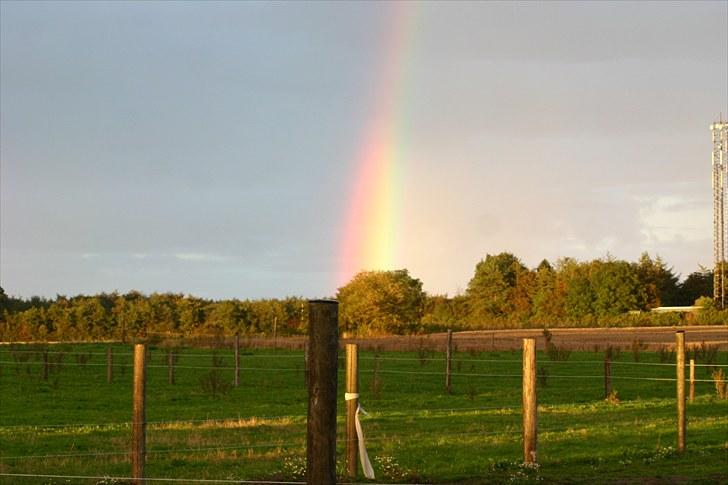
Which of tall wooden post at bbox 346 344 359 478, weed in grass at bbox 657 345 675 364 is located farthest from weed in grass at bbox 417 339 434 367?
tall wooden post at bbox 346 344 359 478

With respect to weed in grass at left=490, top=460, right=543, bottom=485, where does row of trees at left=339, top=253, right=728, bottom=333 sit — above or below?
above

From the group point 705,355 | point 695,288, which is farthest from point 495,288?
point 705,355

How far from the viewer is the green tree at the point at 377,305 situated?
77.2 m

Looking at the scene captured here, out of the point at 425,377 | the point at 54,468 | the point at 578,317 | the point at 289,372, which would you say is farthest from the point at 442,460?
the point at 578,317

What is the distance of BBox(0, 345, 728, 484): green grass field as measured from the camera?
12656 mm

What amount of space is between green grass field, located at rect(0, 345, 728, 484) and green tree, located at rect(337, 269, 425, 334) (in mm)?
41246

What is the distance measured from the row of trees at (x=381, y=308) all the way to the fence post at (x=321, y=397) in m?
64.5

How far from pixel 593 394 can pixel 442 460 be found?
1551 cm

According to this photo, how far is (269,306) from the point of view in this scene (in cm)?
8038

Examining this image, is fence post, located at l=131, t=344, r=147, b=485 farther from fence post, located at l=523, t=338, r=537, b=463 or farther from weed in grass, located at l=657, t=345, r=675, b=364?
weed in grass, located at l=657, t=345, r=675, b=364

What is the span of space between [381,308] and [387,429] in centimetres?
5911

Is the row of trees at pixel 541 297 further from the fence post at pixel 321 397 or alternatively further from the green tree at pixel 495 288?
the fence post at pixel 321 397

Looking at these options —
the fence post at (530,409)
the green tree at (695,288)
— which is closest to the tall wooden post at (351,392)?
the fence post at (530,409)

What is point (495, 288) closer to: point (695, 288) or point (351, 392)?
point (695, 288)
